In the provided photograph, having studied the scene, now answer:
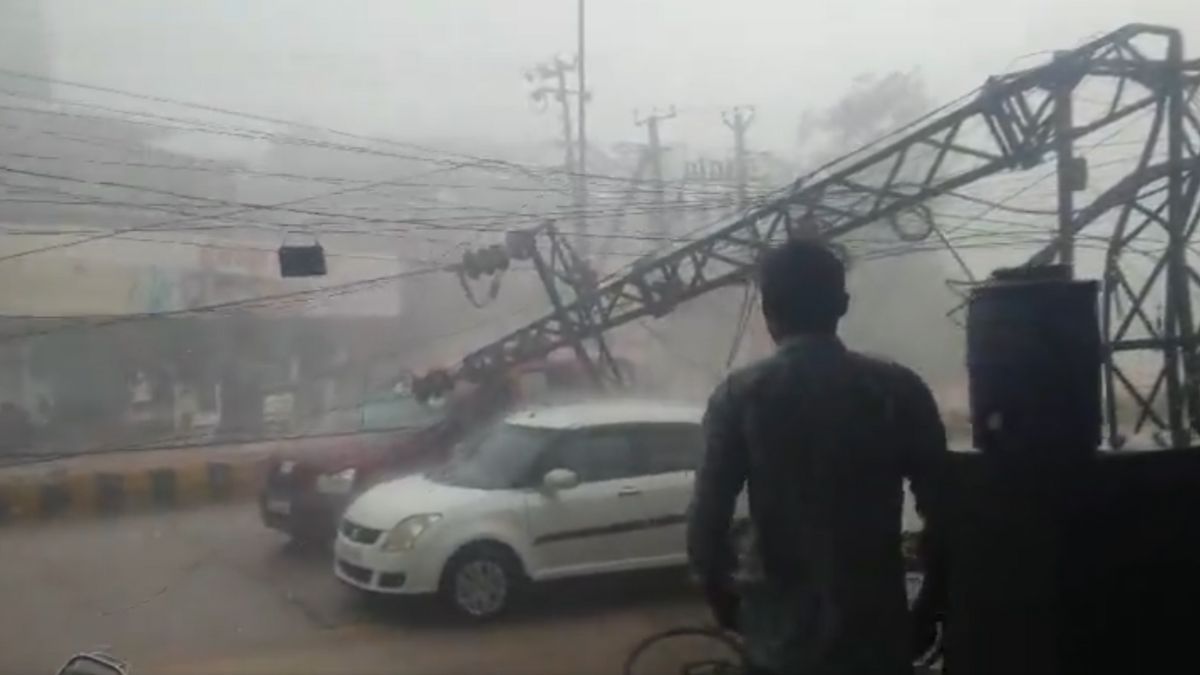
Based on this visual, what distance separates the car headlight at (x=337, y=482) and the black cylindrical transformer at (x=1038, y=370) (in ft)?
5.79

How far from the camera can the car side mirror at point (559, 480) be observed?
11.1 ft

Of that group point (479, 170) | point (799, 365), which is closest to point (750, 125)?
point (479, 170)

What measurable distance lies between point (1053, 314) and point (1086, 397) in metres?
0.18

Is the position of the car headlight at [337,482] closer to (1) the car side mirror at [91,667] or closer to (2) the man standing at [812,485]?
(1) the car side mirror at [91,667]

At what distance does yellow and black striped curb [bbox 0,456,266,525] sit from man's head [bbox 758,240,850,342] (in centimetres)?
214

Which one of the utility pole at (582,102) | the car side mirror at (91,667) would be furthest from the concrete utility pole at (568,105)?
the car side mirror at (91,667)

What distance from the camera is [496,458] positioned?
335 centimetres

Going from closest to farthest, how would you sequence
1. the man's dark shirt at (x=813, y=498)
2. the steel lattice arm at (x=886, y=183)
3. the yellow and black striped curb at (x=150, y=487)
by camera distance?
the man's dark shirt at (x=813, y=498) < the yellow and black striped curb at (x=150, y=487) < the steel lattice arm at (x=886, y=183)

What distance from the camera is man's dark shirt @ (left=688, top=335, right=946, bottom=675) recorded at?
1496 millimetres

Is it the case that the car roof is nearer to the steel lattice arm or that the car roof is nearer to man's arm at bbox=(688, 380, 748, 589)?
the steel lattice arm

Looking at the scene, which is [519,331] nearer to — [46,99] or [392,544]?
[392,544]

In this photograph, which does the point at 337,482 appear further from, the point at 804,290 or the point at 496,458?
the point at 804,290

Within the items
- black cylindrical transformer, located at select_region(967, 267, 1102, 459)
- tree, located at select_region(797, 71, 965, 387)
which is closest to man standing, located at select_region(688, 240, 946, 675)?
black cylindrical transformer, located at select_region(967, 267, 1102, 459)

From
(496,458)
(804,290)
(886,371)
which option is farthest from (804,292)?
(496,458)
